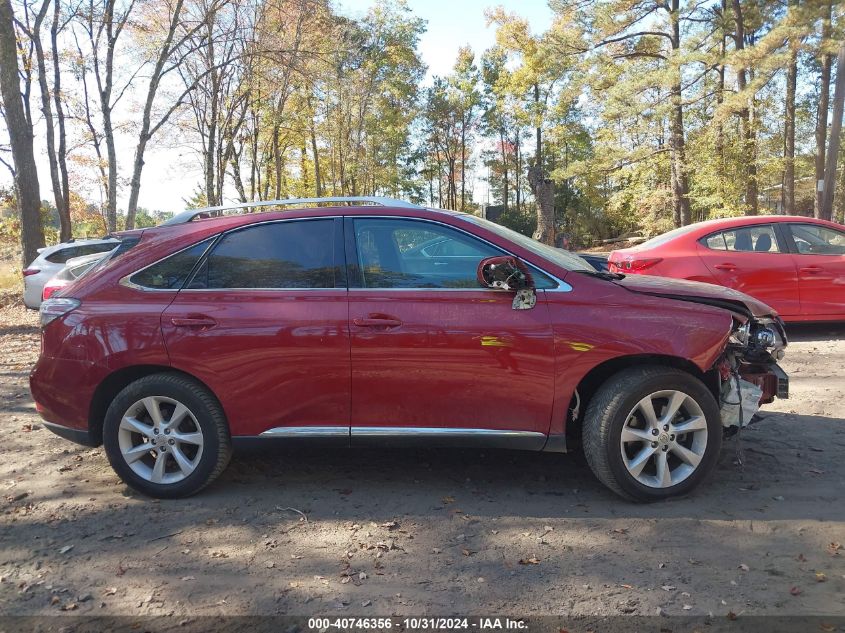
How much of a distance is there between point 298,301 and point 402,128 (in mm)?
43651

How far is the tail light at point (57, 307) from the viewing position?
13.4 ft

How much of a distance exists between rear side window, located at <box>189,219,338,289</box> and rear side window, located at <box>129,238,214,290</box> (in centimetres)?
7

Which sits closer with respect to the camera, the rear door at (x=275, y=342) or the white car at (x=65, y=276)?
the rear door at (x=275, y=342)

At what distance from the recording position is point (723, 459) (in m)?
4.50

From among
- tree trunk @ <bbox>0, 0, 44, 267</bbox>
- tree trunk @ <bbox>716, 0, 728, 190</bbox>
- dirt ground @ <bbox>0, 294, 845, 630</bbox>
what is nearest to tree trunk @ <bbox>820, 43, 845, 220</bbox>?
tree trunk @ <bbox>716, 0, 728, 190</bbox>

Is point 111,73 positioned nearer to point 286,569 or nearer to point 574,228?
point 286,569

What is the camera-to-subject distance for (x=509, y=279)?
3797 millimetres

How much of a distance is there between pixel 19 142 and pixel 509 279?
12746 mm

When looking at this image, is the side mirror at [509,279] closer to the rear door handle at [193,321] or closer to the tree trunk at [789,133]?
the rear door handle at [193,321]

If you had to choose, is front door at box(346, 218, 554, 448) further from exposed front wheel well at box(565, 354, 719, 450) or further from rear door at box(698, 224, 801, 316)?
rear door at box(698, 224, 801, 316)

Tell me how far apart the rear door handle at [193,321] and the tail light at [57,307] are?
67 cm

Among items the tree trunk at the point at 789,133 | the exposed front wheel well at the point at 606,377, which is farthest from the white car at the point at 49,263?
the tree trunk at the point at 789,133

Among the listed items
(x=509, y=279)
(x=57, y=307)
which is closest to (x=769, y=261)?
(x=509, y=279)

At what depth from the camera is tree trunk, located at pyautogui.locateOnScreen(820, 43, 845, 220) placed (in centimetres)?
1678
